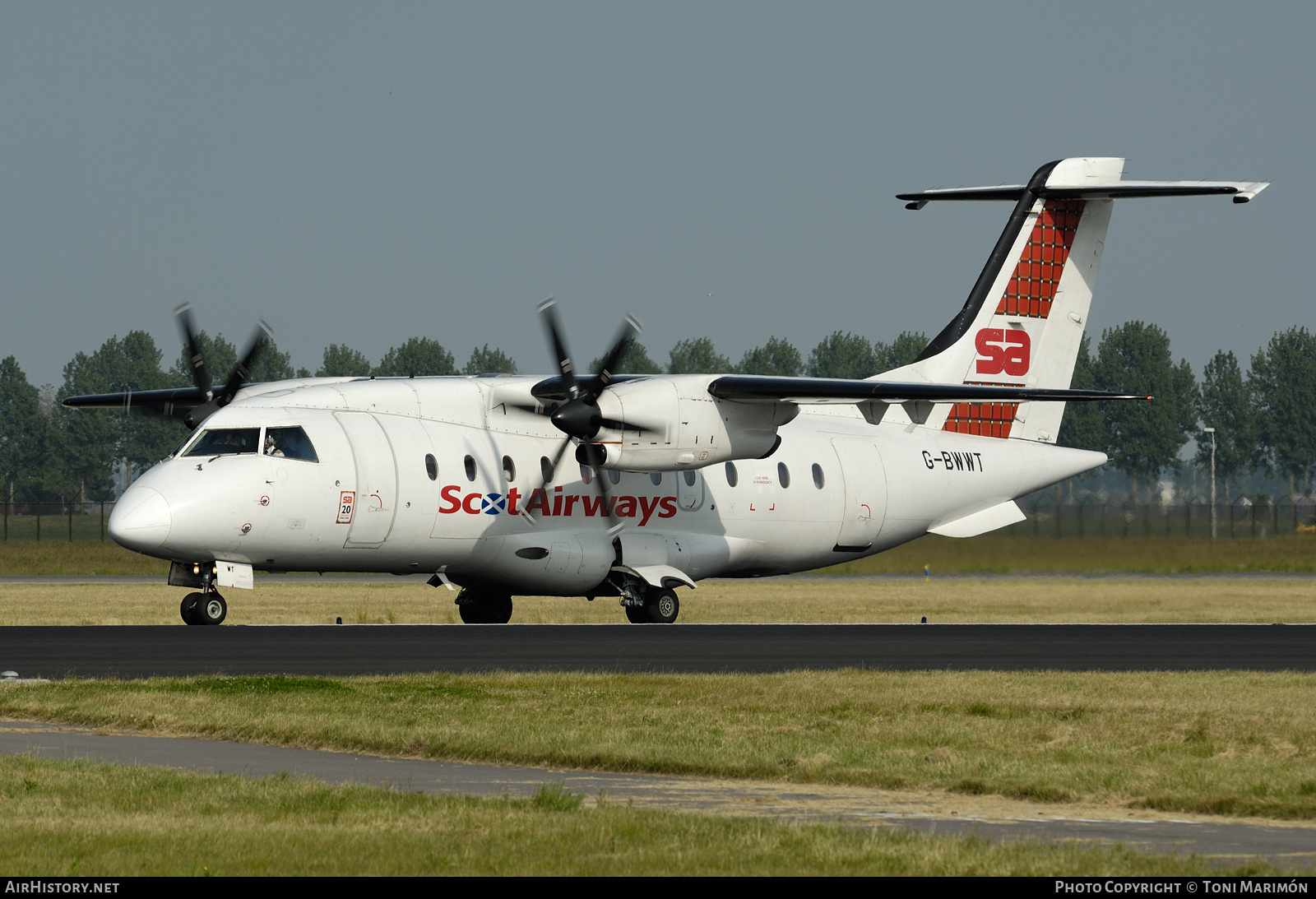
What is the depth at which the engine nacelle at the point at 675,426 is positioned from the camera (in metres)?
28.8

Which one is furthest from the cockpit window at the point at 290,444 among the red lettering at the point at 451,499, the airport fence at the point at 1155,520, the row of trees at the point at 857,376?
the row of trees at the point at 857,376

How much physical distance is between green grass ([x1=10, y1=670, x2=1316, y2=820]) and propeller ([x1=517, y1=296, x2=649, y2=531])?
975 cm

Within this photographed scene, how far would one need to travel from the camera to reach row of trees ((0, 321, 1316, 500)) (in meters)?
120

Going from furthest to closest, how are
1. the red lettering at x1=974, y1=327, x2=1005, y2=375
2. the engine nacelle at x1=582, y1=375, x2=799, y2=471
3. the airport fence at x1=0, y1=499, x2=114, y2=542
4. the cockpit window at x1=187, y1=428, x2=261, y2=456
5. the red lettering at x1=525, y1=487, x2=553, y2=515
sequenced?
the airport fence at x1=0, y1=499, x2=114, y2=542
the red lettering at x1=974, y1=327, x2=1005, y2=375
the red lettering at x1=525, y1=487, x2=553, y2=515
the engine nacelle at x1=582, y1=375, x2=799, y2=471
the cockpit window at x1=187, y1=428, x2=261, y2=456

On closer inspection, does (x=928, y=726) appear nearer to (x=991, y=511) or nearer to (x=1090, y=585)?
(x=991, y=511)

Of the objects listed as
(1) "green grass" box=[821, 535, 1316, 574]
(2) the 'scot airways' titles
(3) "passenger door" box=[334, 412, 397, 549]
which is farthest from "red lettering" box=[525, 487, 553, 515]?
(1) "green grass" box=[821, 535, 1316, 574]

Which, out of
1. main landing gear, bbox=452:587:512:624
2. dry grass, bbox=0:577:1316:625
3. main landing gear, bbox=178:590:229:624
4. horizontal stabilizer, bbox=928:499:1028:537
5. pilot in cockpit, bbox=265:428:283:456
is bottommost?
dry grass, bbox=0:577:1316:625

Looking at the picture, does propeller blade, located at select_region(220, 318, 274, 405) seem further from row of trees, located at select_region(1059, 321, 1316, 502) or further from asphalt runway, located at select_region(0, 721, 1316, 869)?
row of trees, located at select_region(1059, 321, 1316, 502)

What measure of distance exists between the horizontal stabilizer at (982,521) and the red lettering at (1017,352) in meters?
2.89

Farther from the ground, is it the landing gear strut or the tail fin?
the tail fin

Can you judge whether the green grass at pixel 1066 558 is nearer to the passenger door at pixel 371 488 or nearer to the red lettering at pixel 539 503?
the red lettering at pixel 539 503

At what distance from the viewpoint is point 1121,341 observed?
452 feet
